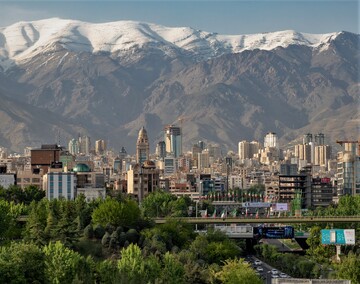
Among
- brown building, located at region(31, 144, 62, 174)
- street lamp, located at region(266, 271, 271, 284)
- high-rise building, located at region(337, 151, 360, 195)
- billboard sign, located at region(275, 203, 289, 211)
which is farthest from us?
brown building, located at region(31, 144, 62, 174)

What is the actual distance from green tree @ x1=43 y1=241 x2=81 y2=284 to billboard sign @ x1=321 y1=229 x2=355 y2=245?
121 ft

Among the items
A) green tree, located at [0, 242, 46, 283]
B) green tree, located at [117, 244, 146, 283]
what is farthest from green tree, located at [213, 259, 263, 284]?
green tree, located at [0, 242, 46, 283]

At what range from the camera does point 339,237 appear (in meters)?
94.9

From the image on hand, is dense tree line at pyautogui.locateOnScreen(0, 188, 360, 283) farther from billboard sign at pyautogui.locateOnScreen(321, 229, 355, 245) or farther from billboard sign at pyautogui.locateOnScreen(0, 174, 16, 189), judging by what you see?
billboard sign at pyautogui.locateOnScreen(0, 174, 16, 189)

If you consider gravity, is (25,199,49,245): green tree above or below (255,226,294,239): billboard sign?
above

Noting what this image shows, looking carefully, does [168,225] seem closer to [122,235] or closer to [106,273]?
[122,235]

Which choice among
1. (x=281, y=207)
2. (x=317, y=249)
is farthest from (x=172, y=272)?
(x=281, y=207)

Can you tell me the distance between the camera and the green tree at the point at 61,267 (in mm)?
59781

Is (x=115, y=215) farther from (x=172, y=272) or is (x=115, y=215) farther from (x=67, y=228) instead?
A: (x=172, y=272)

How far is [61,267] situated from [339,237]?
39.2 metres

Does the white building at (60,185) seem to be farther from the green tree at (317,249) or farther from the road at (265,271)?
the road at (265,271)

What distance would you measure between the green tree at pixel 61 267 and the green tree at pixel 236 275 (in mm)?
9730

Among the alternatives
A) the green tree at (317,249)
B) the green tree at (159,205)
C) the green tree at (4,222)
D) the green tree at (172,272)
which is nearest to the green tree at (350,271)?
the green tree at (172,272)

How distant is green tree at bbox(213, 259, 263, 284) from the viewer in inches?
2616
